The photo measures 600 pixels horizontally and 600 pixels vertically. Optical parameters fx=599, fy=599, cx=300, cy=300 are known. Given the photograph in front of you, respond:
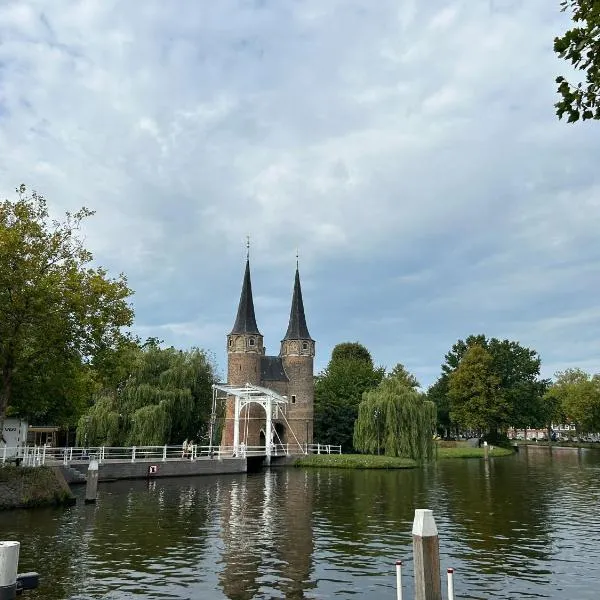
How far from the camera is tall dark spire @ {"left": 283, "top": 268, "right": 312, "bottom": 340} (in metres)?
55.8

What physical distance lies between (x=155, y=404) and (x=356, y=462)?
14169mm

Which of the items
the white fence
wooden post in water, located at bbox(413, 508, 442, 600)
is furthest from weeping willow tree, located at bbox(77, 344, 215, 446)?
wooden post in water, located at bbox(413, 508, 442, 600)

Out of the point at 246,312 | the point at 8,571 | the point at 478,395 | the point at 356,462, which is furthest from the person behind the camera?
the point at 478,395

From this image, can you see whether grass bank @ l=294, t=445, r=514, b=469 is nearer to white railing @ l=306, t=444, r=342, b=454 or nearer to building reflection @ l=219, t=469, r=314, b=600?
white railing @ l=306, t=444, r=342, b=454

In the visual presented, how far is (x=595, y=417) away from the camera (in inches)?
3132

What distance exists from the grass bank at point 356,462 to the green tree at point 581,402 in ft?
152

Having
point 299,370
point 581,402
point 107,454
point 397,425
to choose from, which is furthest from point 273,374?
point 581,402

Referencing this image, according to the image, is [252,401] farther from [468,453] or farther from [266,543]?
[266,543]

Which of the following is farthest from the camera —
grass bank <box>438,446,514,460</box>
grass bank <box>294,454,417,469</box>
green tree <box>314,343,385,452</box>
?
grass bank <box>438,446,514,460</box>

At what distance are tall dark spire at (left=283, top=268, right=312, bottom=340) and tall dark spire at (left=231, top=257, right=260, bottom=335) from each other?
12.9 feet

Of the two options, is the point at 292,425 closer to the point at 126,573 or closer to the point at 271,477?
the point at 271,477

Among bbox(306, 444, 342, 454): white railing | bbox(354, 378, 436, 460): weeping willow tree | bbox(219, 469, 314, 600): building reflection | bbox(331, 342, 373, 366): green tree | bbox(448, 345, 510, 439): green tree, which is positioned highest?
bbox(331, 342, 373, 366): green tree

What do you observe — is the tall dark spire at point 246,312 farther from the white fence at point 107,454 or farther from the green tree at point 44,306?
the green tree at point 44,306

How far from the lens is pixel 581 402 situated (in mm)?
79500
